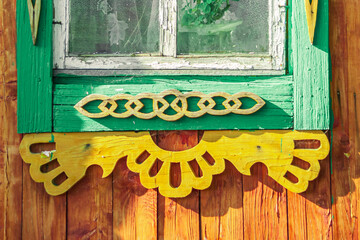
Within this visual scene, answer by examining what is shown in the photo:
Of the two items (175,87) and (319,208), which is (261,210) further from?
(175,87)

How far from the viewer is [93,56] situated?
5.24 ft

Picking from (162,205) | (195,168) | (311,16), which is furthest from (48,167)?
(311,16)

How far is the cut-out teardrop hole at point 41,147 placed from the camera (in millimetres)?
1554

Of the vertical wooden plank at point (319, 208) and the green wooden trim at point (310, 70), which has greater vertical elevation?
the green wooden trim at point (310, 70)

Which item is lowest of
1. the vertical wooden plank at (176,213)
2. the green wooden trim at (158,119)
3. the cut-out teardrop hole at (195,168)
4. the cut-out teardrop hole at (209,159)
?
the vertical wooden plank at (176,213)

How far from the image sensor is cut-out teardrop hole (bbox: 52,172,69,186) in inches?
61.6

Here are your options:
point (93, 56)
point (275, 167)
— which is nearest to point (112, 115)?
point (93, 56)

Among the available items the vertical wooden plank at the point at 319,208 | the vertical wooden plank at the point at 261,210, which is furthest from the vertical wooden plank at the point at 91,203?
the vertical wooden plank at the point at 319,208

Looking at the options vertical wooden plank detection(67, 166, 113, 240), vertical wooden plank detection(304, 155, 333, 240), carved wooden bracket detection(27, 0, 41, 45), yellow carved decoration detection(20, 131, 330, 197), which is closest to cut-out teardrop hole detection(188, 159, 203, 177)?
yellow carved decoration detection(20, 131, 330, 197)

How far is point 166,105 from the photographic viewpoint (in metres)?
1.52

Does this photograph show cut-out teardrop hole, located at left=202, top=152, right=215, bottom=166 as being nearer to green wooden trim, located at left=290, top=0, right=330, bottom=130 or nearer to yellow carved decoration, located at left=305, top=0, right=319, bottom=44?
green wooden trim, located at left=290, top=0, right=330, bottom=130

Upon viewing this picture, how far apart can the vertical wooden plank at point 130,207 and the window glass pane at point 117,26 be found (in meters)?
0.52

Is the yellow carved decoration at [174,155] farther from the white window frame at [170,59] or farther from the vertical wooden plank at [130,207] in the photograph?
the white window frame at [170,59]

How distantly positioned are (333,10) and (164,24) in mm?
788
